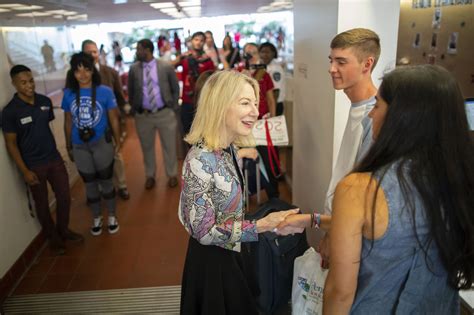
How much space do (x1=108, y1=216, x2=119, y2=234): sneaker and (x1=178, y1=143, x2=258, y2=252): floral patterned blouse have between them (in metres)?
2.39

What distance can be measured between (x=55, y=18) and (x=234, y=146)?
398 centimetres

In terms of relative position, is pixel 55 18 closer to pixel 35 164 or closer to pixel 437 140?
pixel 35 164

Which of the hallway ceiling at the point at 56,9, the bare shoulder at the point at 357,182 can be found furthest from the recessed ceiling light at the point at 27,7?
the bare shoulder at the point at 357,182

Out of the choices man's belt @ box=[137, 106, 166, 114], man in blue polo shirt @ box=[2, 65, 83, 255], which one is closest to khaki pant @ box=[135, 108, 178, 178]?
man's belt @ box=[137, 106, 166, 114]

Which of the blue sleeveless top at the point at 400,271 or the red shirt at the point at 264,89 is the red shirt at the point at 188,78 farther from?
the blue sleeveless top at the point at 400,271

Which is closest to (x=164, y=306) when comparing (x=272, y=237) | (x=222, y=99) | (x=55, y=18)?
(x=272, y=237)

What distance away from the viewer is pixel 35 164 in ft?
10.1

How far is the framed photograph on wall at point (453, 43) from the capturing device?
9.13ft

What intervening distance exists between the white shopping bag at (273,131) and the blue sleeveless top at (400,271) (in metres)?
2.26

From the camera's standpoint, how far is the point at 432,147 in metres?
1.00

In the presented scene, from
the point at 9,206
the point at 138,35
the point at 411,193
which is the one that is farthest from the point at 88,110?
the point at 138,35

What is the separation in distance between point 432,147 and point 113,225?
3.32 metres

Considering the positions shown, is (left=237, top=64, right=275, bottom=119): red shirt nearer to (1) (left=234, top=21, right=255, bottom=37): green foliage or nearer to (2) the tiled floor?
(2) the tiled floor

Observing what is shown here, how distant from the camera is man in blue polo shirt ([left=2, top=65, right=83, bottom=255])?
2.90 metres
